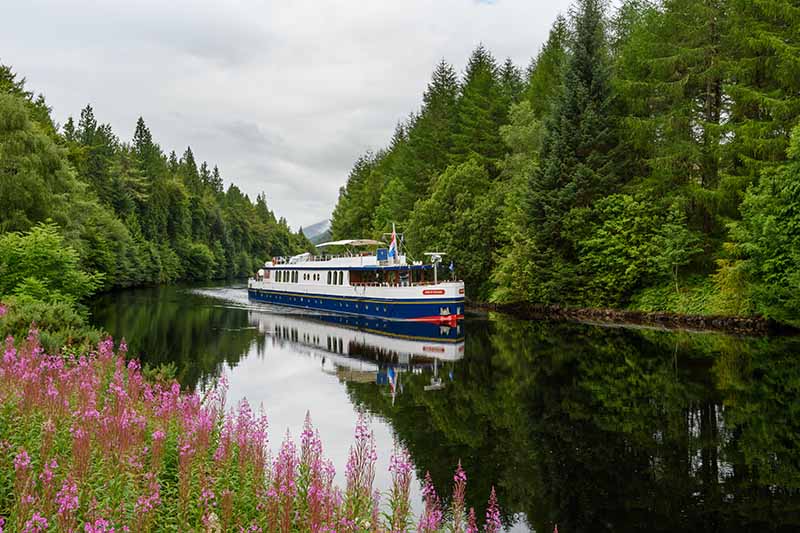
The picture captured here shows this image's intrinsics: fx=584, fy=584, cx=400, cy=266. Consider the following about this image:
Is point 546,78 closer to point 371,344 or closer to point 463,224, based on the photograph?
point 463,224

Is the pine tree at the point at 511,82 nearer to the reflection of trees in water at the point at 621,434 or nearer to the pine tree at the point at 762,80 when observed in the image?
the pine tree at the point at 762,80

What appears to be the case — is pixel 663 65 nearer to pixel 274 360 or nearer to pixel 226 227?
pixel 274 360

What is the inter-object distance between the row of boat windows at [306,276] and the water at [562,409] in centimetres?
1379

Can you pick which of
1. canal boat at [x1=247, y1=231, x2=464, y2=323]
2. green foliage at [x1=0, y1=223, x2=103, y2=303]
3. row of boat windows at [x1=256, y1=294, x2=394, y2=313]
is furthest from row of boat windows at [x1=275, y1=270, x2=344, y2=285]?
green foliage at [x1=0, y1=223, x2=103, y2=303]

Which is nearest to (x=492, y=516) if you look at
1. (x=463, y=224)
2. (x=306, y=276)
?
(x=463, y=224)

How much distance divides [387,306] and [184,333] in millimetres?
13703

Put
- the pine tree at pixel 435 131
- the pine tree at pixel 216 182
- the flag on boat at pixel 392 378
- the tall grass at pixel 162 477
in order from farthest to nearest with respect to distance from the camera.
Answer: the pine tree at pixel 216 182 < the pine tree at pixel 435 131 < the flag on boat at pixel 392 378 < the tall grass at pixel 162 477

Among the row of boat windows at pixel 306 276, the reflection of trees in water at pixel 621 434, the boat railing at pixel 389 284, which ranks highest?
the row of boat windows at pixel 306 276

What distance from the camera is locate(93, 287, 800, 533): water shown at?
9.90 metres

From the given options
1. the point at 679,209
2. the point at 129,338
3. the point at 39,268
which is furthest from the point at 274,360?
the point at 679,209

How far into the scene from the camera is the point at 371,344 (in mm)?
30484

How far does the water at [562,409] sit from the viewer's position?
32.5ft

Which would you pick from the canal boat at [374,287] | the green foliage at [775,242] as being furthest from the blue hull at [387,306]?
the green foliage at [775,242]

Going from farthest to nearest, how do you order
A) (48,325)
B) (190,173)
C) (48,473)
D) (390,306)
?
(190,173) < (390,306) < (48,325) < (48,473)
